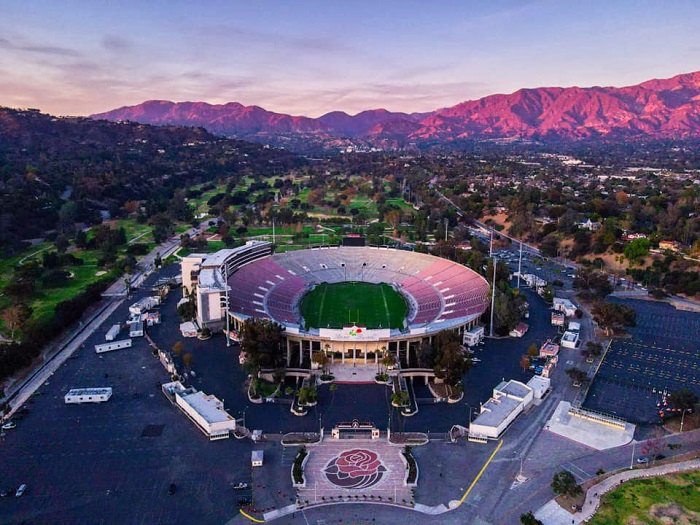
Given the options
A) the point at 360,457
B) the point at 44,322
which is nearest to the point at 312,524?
the point at 360,457

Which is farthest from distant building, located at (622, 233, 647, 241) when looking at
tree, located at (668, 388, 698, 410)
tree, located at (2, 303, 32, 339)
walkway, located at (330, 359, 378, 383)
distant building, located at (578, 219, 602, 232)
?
tree, located at (2, 303, 32, 339)

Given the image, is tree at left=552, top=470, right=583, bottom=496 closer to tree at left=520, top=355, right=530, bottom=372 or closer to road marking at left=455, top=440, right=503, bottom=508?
road marking at left=455, top=440, right=503, bottom=508

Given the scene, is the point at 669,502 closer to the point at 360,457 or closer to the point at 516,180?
the point at 360,457

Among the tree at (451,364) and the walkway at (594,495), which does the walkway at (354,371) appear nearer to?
the tree at (451,364)

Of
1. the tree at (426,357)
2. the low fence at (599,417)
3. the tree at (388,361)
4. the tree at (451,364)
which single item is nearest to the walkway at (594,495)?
the low fence at (599,417)

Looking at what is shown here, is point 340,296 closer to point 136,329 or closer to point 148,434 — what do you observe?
point 136,329
